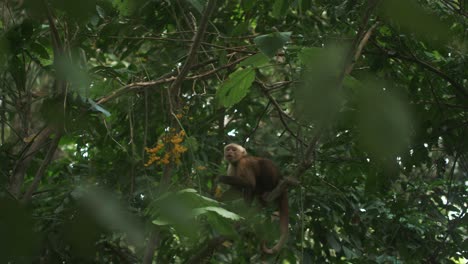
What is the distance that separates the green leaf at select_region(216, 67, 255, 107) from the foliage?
12mm

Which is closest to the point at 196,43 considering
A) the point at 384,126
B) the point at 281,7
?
the point at 281,7

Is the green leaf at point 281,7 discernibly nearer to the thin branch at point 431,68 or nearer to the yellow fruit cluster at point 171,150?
the yellow fruit cluster at point 171,150

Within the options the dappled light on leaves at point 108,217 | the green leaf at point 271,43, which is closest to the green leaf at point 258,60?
the green leaf at point 271,43

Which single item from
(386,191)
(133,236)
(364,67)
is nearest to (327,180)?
(386,191)

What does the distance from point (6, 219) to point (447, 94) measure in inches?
161

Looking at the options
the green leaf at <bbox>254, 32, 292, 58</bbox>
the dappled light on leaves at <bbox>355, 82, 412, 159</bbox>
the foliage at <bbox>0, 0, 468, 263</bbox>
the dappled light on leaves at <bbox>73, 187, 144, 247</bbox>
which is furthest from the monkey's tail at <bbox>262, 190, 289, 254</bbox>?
the dappled light on leaves at <bbox>355, 82, 412, 159</bbox>

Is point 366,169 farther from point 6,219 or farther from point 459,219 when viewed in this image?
point 6,219

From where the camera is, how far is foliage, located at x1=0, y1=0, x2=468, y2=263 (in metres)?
3.20

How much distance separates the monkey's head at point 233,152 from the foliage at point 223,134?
0.15 meters

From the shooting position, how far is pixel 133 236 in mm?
2072

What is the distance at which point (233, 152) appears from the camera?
5.90 m

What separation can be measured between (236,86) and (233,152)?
2.27 metres

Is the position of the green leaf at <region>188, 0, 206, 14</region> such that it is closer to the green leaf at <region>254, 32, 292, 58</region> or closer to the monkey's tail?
the green leaf at <region>254, 32, 292, 58</region>

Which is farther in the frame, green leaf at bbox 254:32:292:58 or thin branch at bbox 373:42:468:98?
thin branch at bbox 373:42:468:98
